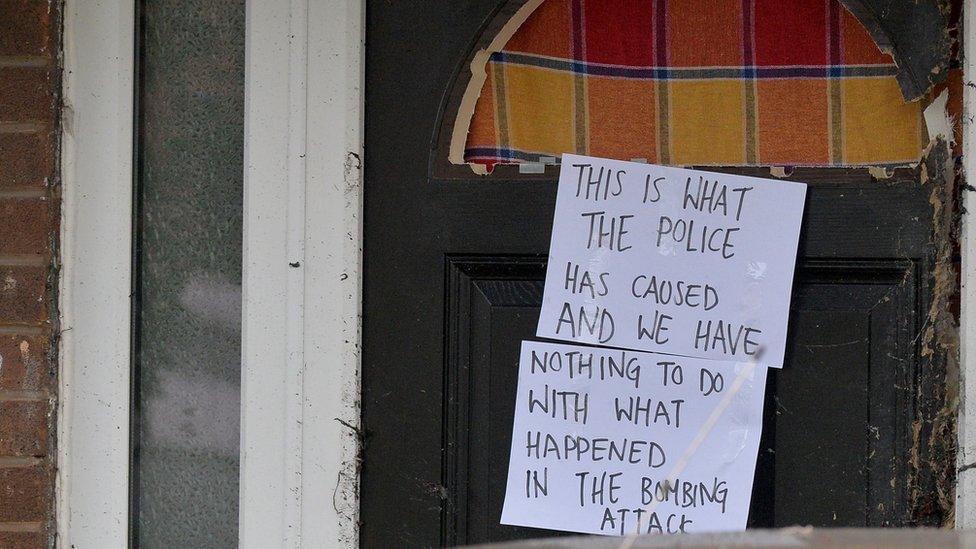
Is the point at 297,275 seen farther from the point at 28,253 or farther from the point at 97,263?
the point at 28,253

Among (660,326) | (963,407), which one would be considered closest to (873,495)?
(963,407)

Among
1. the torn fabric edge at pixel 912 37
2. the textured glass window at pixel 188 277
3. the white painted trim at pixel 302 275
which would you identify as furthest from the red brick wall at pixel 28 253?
the torn fabric edge at pixel 912 37

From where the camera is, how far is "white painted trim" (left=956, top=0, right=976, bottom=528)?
160 centimetres

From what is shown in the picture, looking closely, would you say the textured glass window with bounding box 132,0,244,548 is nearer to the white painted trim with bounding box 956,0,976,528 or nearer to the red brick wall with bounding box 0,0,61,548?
the red brick wall with bounding box 0,0,61,548

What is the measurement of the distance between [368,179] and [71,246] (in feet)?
1.95

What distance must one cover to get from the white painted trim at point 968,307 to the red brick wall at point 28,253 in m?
1.69

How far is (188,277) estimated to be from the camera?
1814 mm

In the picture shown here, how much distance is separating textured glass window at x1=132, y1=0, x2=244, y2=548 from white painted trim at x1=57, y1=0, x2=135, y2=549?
36 millimetres

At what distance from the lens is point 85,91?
5.82 ft

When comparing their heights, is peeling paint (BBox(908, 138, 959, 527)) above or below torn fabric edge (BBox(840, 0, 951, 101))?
below

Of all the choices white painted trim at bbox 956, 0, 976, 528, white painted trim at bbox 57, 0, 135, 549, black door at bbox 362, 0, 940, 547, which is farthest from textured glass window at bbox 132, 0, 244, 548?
white painted trim at bbox 956, 0, 976, 528

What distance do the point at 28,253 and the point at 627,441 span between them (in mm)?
1198

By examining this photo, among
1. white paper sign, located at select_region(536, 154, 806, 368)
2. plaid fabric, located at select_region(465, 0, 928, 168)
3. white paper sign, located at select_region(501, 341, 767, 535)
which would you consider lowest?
white paper sign, located at select_region(501, 341, 767, 535)

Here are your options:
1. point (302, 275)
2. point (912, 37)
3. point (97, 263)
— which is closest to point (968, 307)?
point (912, 37)
